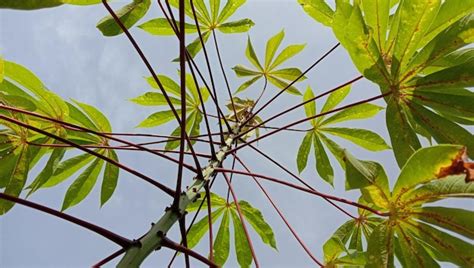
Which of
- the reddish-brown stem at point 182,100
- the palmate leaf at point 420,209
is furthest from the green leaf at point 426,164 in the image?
the reddish-brown stem at point 182,100

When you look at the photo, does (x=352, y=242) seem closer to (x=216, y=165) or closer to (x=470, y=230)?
(x=216, y=165)

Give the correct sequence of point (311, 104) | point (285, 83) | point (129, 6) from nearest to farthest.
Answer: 1. point (129, 6)
2. point (311, 104)
3. point (285, 83)

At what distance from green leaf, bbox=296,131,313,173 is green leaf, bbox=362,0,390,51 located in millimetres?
1222

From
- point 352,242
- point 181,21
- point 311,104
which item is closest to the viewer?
point 181,21

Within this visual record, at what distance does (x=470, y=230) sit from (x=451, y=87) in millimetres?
479

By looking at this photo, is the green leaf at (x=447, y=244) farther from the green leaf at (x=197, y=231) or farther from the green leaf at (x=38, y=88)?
the green leaf at (x=38, y=88)

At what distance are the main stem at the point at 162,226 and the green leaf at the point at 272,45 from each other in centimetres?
125

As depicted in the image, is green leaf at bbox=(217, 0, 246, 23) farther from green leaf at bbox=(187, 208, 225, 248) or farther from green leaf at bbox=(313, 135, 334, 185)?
green leaf at bbox=(187, 208, 225, 248)

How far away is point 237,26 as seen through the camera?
8.59ft

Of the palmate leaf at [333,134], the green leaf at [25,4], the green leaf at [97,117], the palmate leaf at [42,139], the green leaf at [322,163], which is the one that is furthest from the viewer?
the green leaf at [322,163]

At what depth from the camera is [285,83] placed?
3.06m

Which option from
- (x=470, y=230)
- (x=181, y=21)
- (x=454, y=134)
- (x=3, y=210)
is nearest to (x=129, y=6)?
(x=181, y=21)

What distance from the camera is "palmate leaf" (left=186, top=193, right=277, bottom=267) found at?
7.98ft

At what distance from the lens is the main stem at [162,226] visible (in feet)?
3.97
